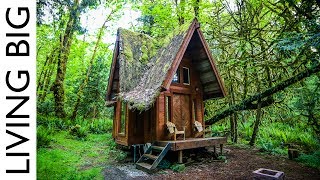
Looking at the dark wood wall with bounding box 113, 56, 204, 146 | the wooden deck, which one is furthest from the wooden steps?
the dark wood wall with bounding box 113, 56, 204, 146

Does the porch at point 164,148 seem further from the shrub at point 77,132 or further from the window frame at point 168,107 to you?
the shrub at point 77,132

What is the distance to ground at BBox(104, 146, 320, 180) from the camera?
8.36 metres

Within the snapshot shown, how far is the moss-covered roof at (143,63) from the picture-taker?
33.5ft

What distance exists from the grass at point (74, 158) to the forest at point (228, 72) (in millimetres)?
44

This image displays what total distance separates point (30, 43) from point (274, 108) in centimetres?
1371

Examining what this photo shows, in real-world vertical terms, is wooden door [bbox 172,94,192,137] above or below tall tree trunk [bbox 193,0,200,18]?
below

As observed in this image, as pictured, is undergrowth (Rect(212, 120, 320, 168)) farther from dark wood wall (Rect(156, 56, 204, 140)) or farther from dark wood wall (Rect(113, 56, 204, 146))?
dark wood wall (Rect(113, 56, 204, 146))

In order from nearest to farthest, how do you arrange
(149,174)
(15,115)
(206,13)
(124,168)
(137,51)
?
(15,115) < (149,174) < (124,168) < (137,51) < (206,13)

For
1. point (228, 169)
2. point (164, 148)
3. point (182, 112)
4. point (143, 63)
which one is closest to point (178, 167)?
point (164, 148)

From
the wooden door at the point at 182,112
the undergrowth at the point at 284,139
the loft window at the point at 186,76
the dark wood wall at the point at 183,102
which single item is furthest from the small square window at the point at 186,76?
the undergrowth at the point at 284,139

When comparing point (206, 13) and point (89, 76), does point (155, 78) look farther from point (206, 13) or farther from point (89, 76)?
point (89, 76)

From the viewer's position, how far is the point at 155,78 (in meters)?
10.8

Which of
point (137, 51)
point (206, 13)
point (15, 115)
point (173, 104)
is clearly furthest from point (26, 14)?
point (206, 13)

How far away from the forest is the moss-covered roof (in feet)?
8.26
